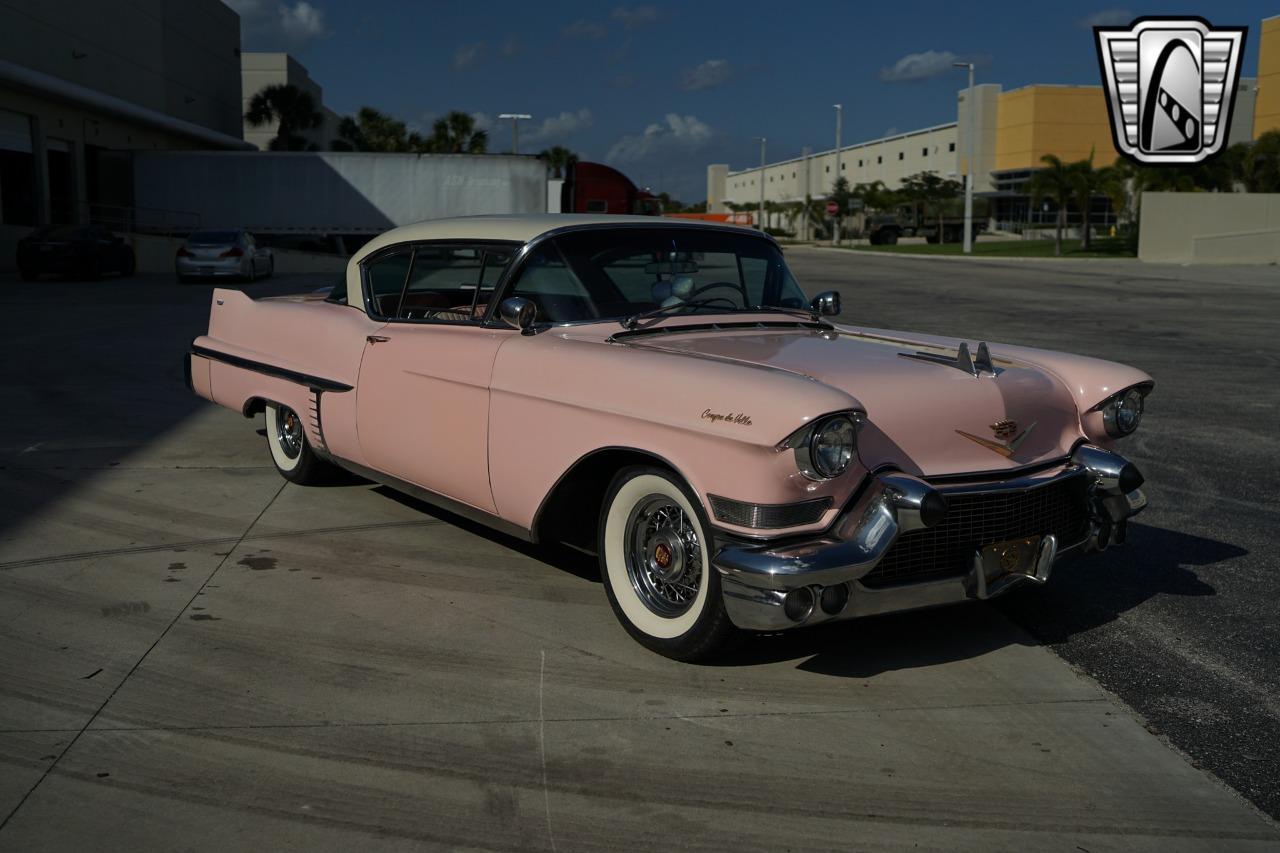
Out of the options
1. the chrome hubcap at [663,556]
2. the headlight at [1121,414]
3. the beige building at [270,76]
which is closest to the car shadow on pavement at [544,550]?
the chrome hubcap at [663,556]

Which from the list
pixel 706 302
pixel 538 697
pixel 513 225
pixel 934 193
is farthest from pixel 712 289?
pixel 934 193

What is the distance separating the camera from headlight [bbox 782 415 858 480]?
138 inches

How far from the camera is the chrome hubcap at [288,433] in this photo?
6.39 metres

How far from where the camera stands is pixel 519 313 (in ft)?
14.8

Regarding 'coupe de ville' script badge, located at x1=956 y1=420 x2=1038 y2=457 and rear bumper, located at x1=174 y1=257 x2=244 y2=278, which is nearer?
'coupe de ville' script badge, located at x1=956 y1=420 x2=1038 y2=457

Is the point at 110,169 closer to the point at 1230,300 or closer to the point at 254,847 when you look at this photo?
the point at 1230,300

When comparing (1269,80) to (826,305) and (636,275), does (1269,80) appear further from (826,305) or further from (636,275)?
(636,275)

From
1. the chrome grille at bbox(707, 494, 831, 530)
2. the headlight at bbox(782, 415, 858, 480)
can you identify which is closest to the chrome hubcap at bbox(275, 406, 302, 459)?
the chrome grille at bbox(707, 494, 831, 530)

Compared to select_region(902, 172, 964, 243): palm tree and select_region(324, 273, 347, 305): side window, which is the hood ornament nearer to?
select_region(324, 273, 347, 305): side window

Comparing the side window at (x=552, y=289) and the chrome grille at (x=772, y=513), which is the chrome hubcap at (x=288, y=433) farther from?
the chrome grille at (x=772, y=513)

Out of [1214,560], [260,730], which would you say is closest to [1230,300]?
[1214,560]

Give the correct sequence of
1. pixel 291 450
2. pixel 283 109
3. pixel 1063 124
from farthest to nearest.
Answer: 1. pixel 1063 124
2. pixel 283 109
3. pixel 291 450

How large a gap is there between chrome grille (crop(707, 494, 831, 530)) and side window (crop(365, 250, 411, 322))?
250cm

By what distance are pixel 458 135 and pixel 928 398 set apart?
206 ft
